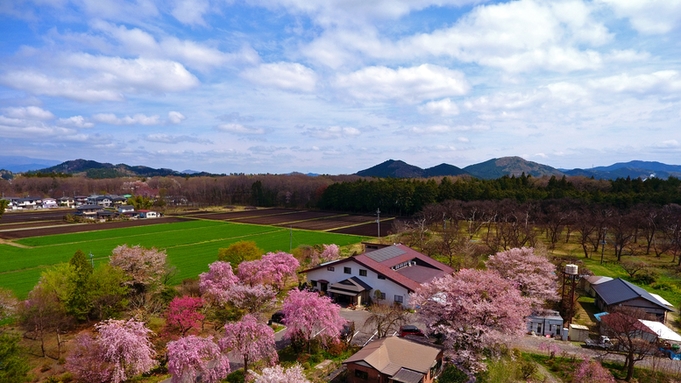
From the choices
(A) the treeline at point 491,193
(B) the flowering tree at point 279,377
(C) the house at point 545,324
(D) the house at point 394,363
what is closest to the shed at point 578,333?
(C) the house at point 545,324

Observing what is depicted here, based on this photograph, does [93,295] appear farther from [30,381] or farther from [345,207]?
[345,207]

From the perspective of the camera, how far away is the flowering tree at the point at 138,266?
26922mm

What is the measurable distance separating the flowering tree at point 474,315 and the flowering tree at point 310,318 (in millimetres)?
5327

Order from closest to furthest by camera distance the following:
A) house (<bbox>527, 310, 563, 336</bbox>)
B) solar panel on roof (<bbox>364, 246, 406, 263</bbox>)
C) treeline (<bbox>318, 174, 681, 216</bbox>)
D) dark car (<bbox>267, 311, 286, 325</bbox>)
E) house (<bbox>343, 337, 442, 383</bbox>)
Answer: house (<bbox>343, 337, 442, 383</bbox>), house (<bbox>527, 310, 563, 336</bbox>), dark car (<bbox>267, 311, 286, 325</bbox>), solar panel on roof (<bbox>364, 246, 406, 263</bbox>), treeline (<bbox>318, 174, 681, 216</bbox>)

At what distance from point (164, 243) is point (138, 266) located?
3206 centimetres

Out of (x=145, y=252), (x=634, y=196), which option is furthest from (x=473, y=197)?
(x=145, y=252)

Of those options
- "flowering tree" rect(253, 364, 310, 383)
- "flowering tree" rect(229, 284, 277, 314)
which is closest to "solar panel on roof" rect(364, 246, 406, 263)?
"flowering tree" rect(229, 284, 277, 314)

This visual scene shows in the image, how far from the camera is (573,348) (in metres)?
21.8

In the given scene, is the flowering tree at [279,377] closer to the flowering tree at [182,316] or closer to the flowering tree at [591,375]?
the flowering tree at [182,316]

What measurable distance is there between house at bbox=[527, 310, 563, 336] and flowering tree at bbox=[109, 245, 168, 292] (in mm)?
27342

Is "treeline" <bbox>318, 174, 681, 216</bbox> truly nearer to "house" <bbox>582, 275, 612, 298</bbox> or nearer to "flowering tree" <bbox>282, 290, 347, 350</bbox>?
"house" <bbox>582, 275, 612, 298</bbox>

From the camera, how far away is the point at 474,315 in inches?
730

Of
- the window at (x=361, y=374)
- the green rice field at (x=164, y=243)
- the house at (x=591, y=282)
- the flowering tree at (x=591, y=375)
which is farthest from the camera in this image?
the green rice field at (x=164, y=243)

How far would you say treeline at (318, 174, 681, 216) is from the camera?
6944cm
